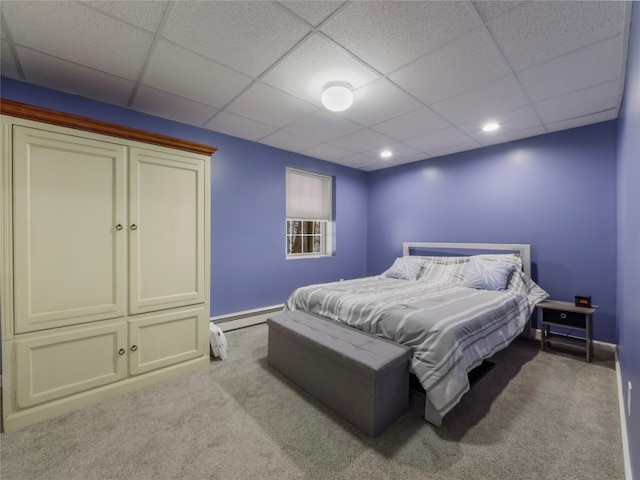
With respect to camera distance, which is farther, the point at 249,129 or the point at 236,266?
the point at 236,266

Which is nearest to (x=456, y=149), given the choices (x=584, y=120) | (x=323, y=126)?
(x=584, y=120)

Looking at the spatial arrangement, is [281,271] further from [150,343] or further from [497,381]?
[497,381]

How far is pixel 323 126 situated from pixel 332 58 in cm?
124

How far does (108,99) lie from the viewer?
8.53ft

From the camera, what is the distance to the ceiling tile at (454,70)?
6.12 feet

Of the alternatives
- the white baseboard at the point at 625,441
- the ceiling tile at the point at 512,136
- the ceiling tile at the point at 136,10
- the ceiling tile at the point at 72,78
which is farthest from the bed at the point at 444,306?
the ceiling tile at the point at 72,78

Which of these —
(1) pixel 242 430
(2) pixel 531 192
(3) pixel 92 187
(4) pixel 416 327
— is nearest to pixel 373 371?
(4) pixel 416 327

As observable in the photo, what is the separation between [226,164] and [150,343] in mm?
2205

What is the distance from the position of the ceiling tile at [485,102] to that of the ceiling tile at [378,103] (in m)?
0.31

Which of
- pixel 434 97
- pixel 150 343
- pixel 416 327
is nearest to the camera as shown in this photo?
pixel 416 327

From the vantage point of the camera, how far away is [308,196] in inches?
182

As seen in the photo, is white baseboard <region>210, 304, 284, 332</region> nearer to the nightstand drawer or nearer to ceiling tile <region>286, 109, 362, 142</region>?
ceiling tile <region>286, 109, 362, 142</region>

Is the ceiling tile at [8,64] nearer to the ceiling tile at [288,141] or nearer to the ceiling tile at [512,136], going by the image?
the ceiling tile at [288,141]

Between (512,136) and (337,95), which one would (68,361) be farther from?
(512,136)
